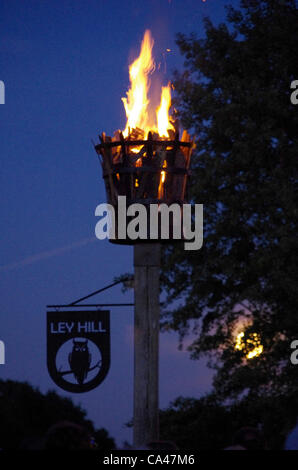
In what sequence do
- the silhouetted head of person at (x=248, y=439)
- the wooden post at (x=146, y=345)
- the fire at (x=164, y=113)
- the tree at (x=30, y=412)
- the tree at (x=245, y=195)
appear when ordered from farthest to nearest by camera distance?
1. the tree at (x=30, y=412)
2. the tree at (x=245, y=195)
3. the fire at (x=164, y=113)
4. the wooden post at (x=146, y=345)
5. the silhouetted head of person at (x=248, y=439)

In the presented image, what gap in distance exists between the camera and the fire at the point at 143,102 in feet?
30.6

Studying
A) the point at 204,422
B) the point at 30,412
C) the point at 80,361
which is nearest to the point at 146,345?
the point at 80,361

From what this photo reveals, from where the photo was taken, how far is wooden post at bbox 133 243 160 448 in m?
8.62

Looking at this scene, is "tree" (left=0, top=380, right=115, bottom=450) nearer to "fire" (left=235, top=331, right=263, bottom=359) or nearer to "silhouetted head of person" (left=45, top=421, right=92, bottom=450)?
"fire" (left=235, top=331, right=263, bottom=359)

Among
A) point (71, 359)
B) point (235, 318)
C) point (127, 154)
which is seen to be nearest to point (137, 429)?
point (71, 359)

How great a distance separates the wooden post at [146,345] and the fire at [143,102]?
1423mm

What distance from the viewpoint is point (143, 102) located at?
9648 millimetres

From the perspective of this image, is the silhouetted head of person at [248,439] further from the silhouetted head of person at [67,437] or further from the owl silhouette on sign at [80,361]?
the owl silhouette on sign at [80,361]

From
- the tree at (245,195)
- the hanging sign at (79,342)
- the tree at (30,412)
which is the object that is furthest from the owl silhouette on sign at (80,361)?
the tree at (30,412)

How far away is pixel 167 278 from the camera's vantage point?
56.3 ft

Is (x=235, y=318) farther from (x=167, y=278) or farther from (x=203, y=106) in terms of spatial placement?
(x=203, y=106)

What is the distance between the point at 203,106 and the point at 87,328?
8.75m

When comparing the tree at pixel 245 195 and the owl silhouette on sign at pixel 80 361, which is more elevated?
the tree at pixel 245 195
